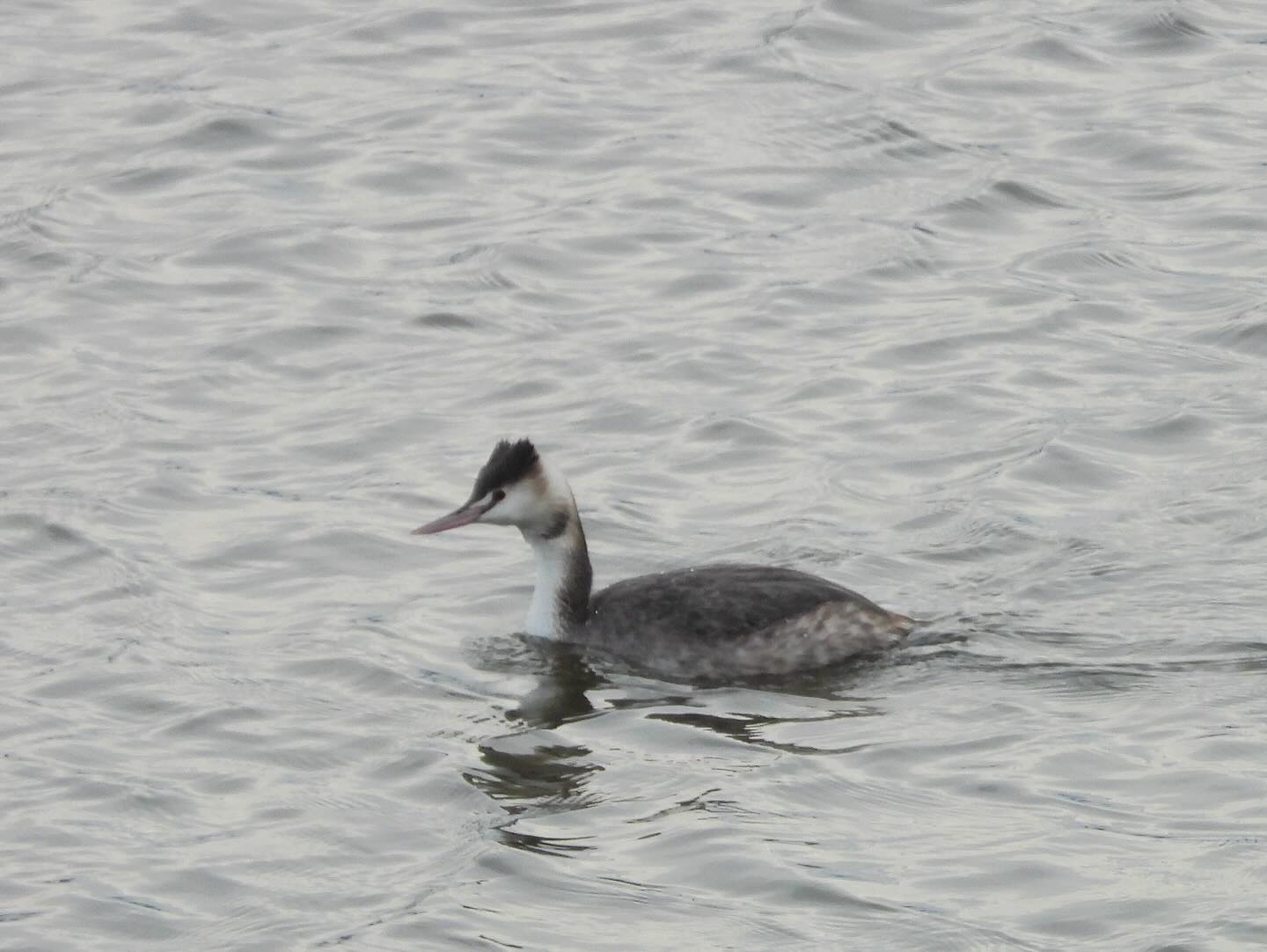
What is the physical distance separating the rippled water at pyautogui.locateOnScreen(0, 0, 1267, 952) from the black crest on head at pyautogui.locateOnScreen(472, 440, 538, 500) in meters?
0.67

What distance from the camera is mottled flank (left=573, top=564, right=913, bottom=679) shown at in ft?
37.7

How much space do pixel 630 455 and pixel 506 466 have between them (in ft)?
6.18

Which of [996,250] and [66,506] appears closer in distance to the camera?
[66,506]

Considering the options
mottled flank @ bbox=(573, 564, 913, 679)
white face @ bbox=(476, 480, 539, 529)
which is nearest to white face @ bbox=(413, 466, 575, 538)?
white face @ bbox=(476, 480, 539, 529)

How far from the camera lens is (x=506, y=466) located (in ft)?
39.2

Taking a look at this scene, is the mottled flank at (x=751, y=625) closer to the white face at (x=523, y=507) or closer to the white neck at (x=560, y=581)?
the white neck at (x=560, y=581)

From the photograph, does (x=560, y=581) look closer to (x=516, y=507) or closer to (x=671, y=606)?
(x=516, y=507)

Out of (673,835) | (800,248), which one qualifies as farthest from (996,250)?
(673,835)

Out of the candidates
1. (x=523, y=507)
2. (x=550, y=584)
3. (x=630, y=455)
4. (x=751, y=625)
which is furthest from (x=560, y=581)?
(x=630, y=455)

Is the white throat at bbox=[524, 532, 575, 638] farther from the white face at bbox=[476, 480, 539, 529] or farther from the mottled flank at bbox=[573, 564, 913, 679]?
the mottled flank at bbox=[573, 564, 913, 679]

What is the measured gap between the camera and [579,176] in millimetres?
17719

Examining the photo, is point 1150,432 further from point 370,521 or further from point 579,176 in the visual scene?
point 579,176

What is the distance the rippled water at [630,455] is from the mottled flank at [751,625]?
0.69 feet

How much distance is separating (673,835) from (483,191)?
8513mm
